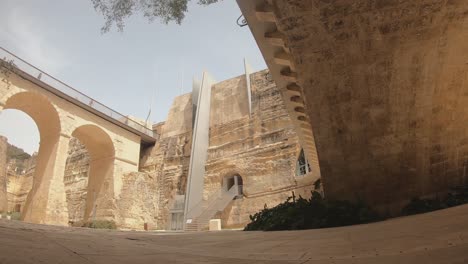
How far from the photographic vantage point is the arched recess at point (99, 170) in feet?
59.7

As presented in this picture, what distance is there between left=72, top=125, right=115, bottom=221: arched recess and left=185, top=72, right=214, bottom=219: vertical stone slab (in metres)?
4.91

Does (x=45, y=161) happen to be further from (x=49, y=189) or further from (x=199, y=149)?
(x=199, y=149)

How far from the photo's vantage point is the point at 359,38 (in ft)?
16.7

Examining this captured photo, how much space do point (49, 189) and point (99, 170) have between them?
4.85 meters

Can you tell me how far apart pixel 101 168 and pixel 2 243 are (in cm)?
1922

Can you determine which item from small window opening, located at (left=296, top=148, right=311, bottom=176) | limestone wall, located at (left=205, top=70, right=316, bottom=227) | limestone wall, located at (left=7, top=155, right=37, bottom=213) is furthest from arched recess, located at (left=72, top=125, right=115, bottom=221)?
limestone wall, located at (left=7, top=155, right=37, bottom=213)

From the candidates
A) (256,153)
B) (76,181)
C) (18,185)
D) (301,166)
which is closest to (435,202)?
(301,166)

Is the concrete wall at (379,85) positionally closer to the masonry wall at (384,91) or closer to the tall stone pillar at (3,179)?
the masonry wall at (384,91)

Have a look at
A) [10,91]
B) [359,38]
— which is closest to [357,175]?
[359,38]

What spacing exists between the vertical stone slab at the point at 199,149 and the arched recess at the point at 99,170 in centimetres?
491

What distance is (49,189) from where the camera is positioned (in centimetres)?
1464

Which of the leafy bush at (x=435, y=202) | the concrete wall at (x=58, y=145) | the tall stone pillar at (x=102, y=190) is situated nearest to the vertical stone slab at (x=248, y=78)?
the concrete wall at (x=58, y=145)

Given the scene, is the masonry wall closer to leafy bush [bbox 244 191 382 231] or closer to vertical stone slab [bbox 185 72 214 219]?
leafy bush [bbox 244 191 382 231]

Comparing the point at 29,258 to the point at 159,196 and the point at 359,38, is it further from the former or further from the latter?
the point at 159,196
